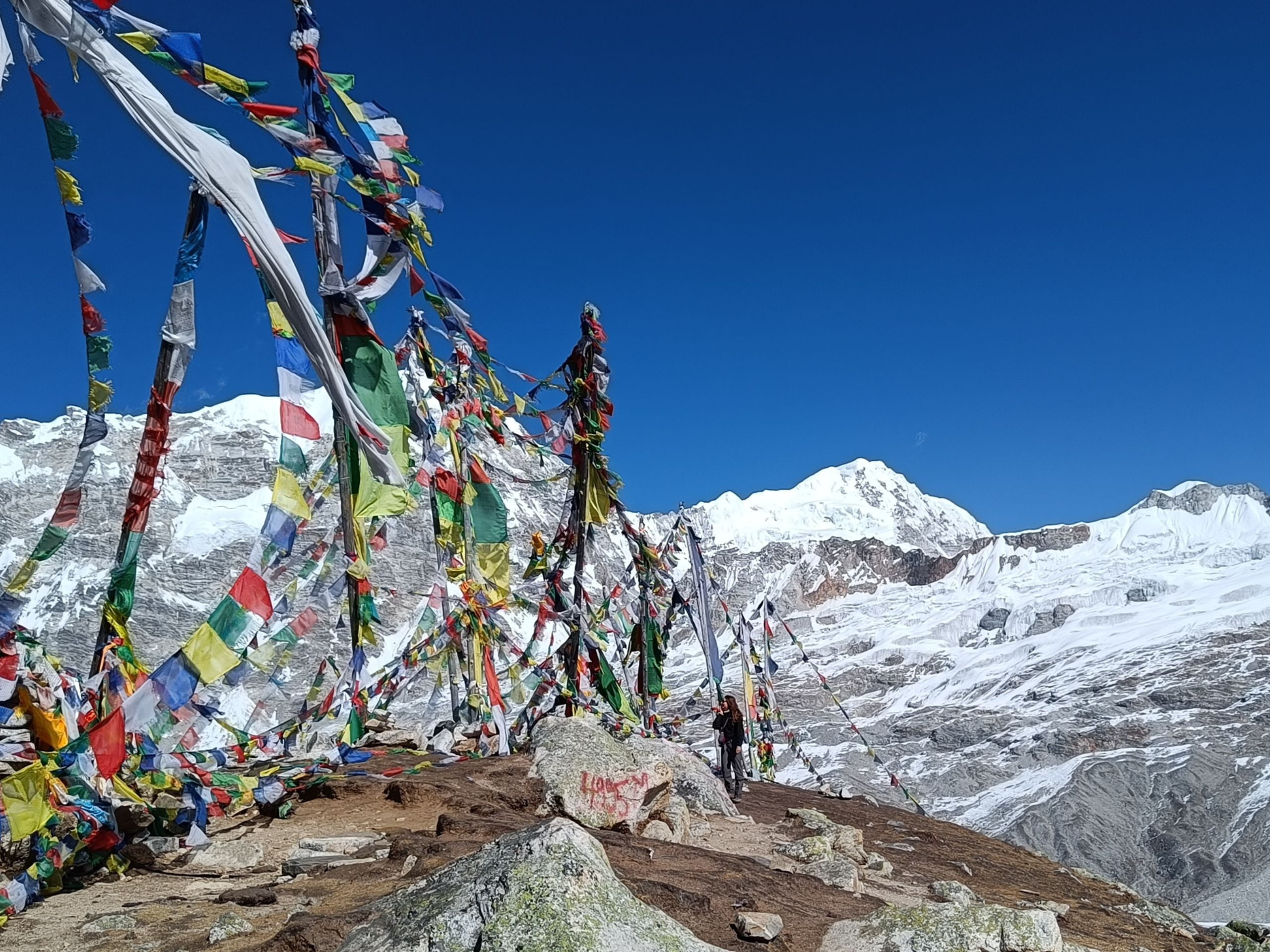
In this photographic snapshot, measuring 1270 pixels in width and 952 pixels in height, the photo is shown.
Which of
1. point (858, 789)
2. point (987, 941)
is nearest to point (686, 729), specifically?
point (858, 789)

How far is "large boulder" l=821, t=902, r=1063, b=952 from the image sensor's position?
6066 mm

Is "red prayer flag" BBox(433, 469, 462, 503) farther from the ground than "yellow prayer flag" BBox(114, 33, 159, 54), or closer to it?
closer to it

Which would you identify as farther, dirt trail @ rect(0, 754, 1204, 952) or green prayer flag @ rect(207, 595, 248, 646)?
green prayer flag @ rect(207, 595, 248, 646)

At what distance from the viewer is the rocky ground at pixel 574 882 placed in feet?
15.5

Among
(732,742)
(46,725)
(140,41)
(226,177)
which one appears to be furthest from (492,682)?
(140,41)

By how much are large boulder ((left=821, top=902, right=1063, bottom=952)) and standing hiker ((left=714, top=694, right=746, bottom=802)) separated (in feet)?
27.9

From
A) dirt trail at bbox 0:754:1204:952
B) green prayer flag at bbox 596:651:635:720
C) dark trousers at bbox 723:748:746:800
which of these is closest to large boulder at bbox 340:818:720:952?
dirt trail at bbox 0:754:1204:952

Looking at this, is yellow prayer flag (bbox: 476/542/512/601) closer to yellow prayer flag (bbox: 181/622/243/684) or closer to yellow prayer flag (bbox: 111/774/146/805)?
yellow prayer flag (bbox: 111/774/146/805)

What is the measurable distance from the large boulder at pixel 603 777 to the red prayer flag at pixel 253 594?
14.6 ft

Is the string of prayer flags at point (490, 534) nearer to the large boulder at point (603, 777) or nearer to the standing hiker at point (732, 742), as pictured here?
the large boulder at point (603, 777)

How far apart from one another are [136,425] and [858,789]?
162 meters

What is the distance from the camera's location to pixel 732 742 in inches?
594

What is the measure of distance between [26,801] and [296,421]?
2.99 m

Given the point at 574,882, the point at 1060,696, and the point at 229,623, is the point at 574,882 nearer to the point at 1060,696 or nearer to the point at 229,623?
the point at 229,623
